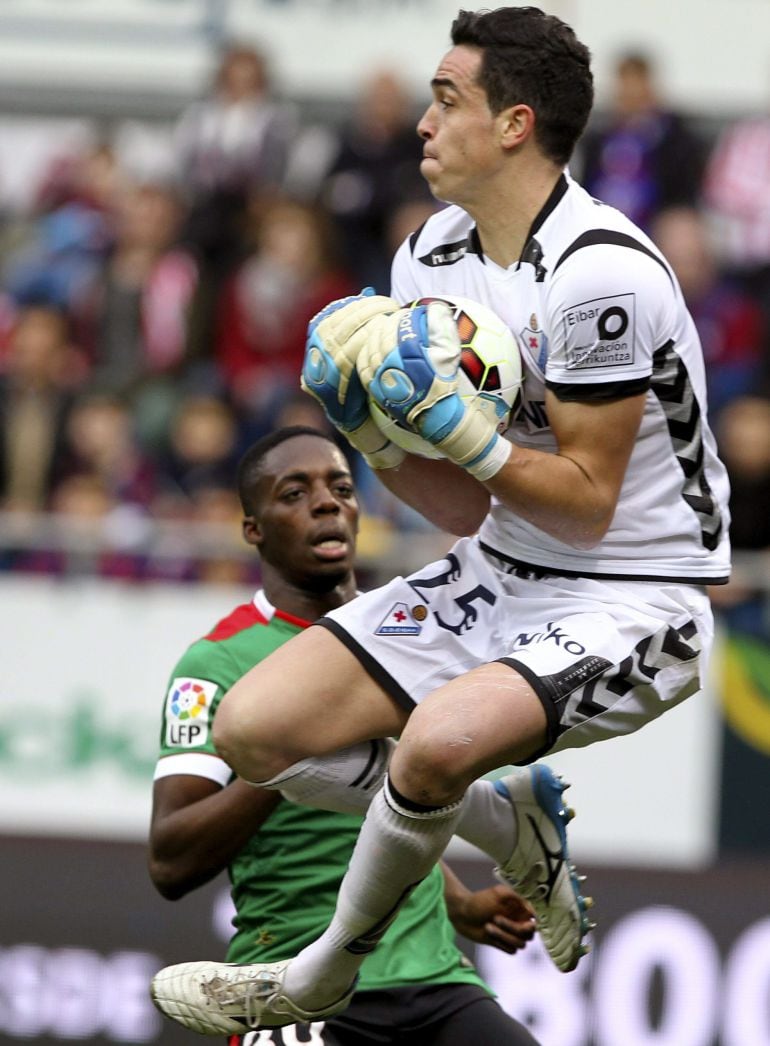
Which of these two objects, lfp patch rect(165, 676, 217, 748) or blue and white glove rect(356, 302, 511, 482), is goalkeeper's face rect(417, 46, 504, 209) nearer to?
blue and white glove rect(356, 302, 511, 482)

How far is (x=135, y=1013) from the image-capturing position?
834 cm

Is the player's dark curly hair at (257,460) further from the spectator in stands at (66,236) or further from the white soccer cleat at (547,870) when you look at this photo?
the spectator in stands at (66,236)

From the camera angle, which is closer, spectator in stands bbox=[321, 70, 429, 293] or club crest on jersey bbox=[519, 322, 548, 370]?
club crest on jersey bbox=[519, 322, 548, 370]

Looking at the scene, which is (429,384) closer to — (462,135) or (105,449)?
(462,135)

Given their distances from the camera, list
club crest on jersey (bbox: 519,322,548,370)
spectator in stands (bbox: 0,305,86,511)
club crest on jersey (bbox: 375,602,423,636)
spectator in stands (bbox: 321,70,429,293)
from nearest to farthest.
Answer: club crest on jersey (bbox: 519,322,548,370) < club crest on jersey (bbox: 375,602,423,636) < spectator in stands (bbox: 0,305,86,511) < spectator in stands (bbox: 321,70,429,293)

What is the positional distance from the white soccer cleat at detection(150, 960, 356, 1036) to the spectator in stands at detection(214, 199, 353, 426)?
597cm

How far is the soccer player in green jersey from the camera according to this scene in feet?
16.3

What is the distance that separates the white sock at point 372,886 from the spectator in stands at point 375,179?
6.30 metres

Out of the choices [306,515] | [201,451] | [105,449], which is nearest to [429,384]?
[306,515]

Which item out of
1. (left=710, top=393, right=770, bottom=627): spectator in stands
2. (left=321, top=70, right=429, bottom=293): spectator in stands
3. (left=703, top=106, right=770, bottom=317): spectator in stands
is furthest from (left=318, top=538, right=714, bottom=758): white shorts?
(left=703, top=106, right=770, bottom=317): spectator in stands

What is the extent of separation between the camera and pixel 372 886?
4.54m

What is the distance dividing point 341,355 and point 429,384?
0.84 ft

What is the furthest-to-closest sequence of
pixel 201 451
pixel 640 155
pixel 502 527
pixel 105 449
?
pixel 640 155 → pixel 105 449 → pixel 201 451 → pixel 502 527

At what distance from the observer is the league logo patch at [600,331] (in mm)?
4500
